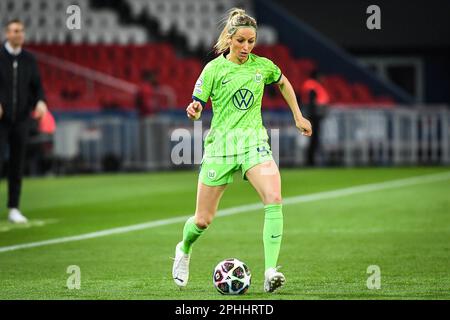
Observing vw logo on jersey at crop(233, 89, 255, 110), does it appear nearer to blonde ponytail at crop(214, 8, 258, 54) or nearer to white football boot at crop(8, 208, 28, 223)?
blonde ponytail at crop(214, 8, 258, 54)

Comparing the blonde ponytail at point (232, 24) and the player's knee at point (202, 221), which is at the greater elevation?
the blonde ponytail at point (232, 24)

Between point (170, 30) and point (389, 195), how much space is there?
17.9 meters

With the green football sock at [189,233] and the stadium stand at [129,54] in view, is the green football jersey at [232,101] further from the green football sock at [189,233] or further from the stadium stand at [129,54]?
the stadium stand at [129,54]

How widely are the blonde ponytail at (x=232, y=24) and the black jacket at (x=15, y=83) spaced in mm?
6413

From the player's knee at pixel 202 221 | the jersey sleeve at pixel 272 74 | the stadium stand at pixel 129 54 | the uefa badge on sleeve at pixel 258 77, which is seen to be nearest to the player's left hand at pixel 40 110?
the player's knee at pixel 202 221

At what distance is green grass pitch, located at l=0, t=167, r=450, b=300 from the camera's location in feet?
31.6

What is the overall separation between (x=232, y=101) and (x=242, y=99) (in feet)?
0.27

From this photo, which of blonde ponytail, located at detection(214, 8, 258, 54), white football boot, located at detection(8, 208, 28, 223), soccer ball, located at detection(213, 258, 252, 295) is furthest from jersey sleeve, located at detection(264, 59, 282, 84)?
white football boot, located at detection(8, 208, 28, 223)

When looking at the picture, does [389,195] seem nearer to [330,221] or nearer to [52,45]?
[330,221]

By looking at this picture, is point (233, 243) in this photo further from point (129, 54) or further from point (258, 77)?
point (129, 54)

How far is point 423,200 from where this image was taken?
60.5 feet

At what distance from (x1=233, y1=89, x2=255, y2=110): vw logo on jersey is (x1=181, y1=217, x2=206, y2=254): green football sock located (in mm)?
1034

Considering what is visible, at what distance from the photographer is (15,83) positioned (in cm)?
1546

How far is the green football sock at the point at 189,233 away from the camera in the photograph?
9.77 m
